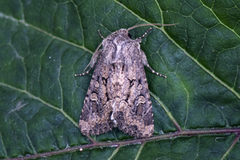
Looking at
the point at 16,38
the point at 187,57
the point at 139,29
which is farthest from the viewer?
the point at 16,38

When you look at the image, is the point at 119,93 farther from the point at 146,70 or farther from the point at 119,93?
the point at 146,70

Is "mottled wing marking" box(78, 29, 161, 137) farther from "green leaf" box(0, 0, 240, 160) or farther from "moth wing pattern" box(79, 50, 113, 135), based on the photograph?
"green leaf" box(0, 0, 240, 160)

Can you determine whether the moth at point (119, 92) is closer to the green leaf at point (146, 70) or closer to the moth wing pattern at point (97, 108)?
the moth wing pattern at point (97, 108)

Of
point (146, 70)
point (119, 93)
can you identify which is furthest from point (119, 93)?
point (146, 70)

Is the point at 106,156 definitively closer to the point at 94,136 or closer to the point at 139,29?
the point at 94,136

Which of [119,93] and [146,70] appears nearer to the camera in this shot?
[119,93]

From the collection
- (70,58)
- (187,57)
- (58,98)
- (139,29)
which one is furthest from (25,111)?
(187,57)

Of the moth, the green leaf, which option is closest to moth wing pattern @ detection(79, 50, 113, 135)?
the moth
